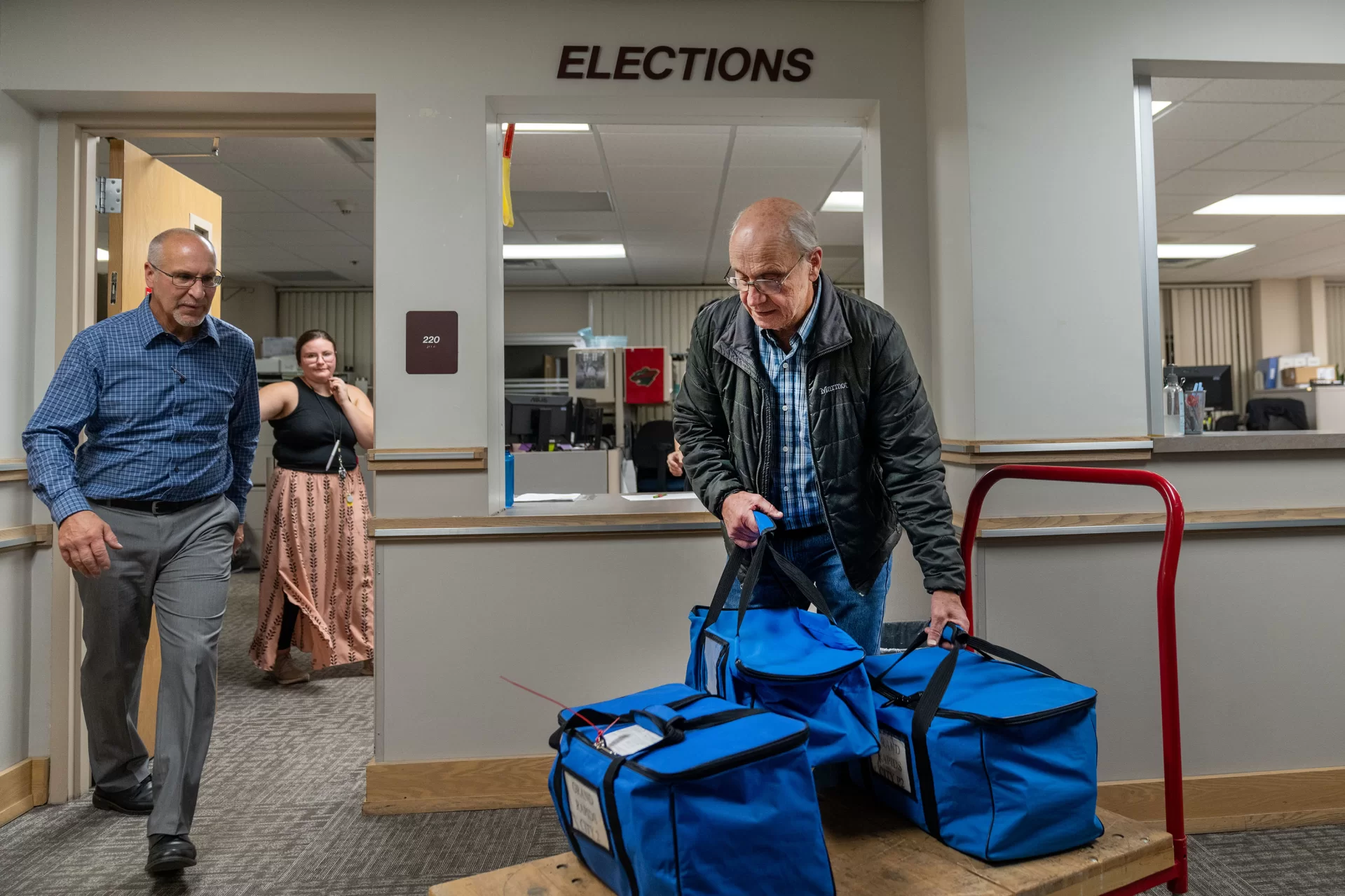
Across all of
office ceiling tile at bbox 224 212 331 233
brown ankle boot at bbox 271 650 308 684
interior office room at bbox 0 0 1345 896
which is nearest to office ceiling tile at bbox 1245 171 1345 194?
interior office room at bbox 0 0 1345 896

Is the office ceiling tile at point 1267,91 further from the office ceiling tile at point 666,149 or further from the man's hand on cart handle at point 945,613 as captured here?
the man's hand on cart handle at point 945,613

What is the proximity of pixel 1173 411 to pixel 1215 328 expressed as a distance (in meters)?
8.98

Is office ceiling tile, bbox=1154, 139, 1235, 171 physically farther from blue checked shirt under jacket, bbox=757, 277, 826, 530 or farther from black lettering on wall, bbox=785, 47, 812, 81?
blue checked shirt under jacket, bbox=757, 277, 826, 530

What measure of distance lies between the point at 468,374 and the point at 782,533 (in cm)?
127

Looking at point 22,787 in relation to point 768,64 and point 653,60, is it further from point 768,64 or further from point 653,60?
point 768,64

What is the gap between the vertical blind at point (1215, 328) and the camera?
32.6ft

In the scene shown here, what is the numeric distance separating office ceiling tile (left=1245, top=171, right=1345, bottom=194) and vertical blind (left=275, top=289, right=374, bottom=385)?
27.7ft

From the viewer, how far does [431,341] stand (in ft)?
8.29

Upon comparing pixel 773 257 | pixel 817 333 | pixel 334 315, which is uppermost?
pixel 334 315

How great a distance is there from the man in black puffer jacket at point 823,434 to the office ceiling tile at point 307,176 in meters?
4.65

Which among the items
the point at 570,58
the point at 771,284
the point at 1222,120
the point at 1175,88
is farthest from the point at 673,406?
the point at 1222,120

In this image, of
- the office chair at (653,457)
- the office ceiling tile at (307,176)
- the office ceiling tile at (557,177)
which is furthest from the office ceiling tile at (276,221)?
the office chair at (653,457)

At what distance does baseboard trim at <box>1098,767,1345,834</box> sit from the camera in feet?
7.82

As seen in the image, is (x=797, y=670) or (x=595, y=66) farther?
(x=595, y=66)
